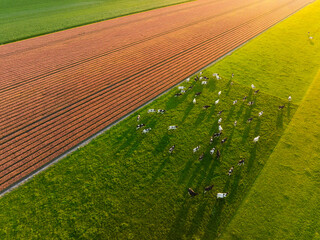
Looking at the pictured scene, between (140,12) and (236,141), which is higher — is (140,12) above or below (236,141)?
above

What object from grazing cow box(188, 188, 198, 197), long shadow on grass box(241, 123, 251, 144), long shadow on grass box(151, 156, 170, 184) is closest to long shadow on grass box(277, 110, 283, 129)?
long shadow on grass box(241, 123, 251, 144)

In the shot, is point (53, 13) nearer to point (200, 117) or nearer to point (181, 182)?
point (200, 117)

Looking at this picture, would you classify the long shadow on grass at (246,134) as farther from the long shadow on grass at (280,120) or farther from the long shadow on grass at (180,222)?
the long shadow on grass at (180,222)

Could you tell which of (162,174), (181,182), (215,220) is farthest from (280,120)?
(162,174)

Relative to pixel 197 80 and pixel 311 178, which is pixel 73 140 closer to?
pixel 197 80

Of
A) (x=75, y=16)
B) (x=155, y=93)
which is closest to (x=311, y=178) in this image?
(x=155, y=93)

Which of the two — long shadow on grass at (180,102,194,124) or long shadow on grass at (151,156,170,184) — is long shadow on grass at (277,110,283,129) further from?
long shadow on grass at (151,156,170,184)

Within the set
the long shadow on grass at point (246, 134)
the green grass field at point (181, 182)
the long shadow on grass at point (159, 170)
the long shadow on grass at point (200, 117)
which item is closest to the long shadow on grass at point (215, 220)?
the green grass field at point (181, 182)
